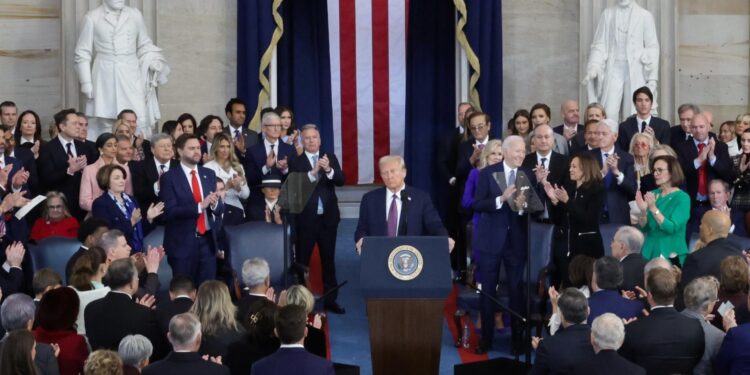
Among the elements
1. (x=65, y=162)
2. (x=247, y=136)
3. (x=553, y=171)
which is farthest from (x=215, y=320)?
(x=247, y=136)

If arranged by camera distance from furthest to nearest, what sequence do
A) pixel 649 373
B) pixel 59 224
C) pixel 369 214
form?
pixel 59 224
pixel 369 214
pixel 649 373

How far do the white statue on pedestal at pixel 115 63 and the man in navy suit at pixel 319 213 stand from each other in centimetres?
217

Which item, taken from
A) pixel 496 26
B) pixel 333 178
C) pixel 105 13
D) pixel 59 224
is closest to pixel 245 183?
pixel 333 178

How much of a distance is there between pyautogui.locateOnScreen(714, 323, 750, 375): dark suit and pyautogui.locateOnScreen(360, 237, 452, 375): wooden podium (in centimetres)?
186

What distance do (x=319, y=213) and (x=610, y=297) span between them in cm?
390

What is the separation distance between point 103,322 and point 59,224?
292cm

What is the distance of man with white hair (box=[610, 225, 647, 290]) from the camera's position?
8.78m

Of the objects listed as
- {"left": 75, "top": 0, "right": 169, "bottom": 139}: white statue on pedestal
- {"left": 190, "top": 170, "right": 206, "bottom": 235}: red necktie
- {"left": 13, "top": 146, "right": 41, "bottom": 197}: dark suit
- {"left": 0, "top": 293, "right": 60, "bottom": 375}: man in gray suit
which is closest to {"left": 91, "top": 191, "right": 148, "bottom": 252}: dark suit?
{"left": 190, "top": 170, "right": 206, "bottom": 235}: red necktie

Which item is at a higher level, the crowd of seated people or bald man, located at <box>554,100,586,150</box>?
bald man, located at <box>554,100,586,150</box>

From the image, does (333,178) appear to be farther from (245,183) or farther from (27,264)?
(27,264)

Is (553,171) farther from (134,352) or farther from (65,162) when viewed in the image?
(134,352)

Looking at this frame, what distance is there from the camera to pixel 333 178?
11438 millimetres

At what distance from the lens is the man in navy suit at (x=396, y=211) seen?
31.3 feet

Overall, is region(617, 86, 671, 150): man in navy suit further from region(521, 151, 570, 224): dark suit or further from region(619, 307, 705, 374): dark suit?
region(619, 307, 705, 374): dark suit
